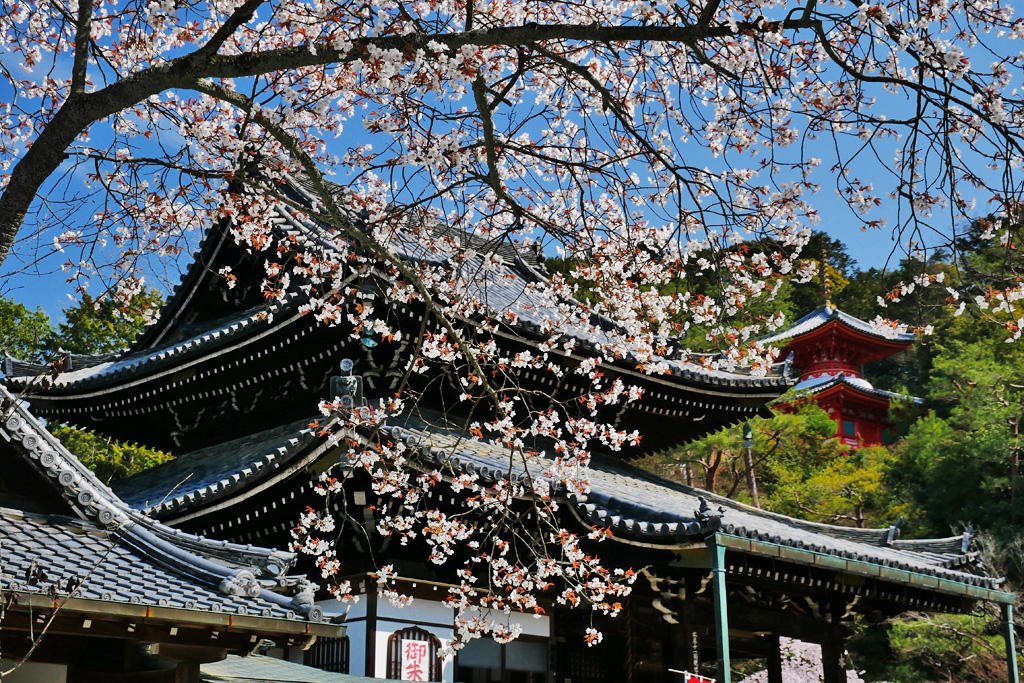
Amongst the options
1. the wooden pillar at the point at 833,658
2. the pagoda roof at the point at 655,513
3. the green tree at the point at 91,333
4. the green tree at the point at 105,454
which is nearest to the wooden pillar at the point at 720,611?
the pagoda roof at the point at 655,513

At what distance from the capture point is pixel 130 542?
751 centimetres

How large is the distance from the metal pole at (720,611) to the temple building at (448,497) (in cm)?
2

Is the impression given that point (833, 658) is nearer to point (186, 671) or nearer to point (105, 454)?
point (186, 671)

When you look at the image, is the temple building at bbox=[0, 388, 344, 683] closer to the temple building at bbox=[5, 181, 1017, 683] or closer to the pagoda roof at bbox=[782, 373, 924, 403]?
the temple building at bbox=[5, 181, 1017, 683]

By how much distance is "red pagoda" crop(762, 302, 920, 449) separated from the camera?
35656 millimetres

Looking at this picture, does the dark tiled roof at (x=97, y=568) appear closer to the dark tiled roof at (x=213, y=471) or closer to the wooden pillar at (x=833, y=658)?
the dark tiled roof at (x=213, y=471)

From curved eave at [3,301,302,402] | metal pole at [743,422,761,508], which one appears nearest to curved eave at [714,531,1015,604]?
curved eave at [3,301,302,402]

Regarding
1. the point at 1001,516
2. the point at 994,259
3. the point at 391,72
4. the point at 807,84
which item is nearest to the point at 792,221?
the point at 807,84

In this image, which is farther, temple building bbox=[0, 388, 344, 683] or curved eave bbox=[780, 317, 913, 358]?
curved eave bbox=[780, 317, 913, 358]

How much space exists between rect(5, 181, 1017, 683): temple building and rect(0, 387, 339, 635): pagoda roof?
5.20 feet

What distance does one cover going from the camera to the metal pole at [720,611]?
8.89 metres

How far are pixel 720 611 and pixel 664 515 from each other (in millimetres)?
1009

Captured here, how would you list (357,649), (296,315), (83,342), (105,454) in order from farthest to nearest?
(83,342), (105,454), (296,315), (357,649)

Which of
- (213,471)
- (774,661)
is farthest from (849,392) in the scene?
(213,471)
